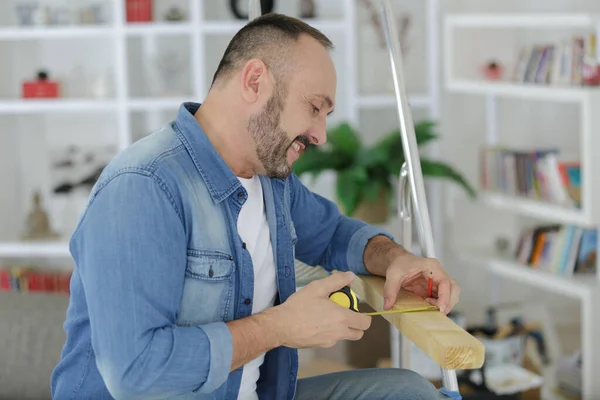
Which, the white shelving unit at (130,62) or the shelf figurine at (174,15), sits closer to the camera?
the white shelving unit at (130,62)

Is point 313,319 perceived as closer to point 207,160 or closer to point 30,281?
point 207,160

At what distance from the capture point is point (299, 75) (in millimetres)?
1710

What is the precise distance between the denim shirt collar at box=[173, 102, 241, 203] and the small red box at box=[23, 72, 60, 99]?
322 centimetres

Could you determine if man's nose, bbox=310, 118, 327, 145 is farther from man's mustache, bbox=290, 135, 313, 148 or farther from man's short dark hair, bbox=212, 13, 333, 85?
man's short dark hair, bbox=212, 13, 333, 85

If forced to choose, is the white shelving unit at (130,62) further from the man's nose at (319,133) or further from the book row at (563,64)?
the man's nose at (319,133)

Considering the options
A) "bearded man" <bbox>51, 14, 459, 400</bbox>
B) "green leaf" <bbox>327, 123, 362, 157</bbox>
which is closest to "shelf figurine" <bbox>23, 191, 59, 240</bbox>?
"green leaf" <bbox>327, 123, 362, 157</bbox>

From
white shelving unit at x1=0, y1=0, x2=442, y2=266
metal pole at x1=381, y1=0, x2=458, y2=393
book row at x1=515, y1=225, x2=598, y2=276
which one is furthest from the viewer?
white shelving unit at x1=0, y1=0, x2=442, y2=266

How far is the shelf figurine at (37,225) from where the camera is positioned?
4.83m

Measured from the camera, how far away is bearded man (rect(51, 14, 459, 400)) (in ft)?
4.80

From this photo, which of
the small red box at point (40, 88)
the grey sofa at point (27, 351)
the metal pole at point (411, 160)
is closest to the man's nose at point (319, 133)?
the metal pole at point (411, 160)

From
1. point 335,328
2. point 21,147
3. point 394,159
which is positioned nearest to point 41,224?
point 21,147

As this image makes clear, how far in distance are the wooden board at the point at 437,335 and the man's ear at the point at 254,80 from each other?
452 millimetres

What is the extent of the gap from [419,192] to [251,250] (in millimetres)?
382

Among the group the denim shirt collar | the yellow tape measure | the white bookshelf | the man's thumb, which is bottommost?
the white bookshelf
